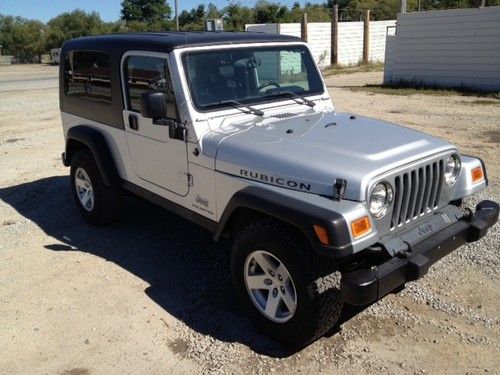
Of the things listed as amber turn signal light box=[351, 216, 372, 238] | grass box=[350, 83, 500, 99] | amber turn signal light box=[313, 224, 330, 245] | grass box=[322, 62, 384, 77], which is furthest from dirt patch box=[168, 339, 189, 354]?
grass box=[322, 62, 384, 77]

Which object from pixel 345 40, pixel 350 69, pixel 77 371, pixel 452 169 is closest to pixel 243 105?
pixel 452 169

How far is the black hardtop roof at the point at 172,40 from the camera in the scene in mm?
3939

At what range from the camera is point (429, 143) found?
3.44 meters

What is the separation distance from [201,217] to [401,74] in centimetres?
1436

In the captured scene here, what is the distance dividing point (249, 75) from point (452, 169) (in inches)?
70.8

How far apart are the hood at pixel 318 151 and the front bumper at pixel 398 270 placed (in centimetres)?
45

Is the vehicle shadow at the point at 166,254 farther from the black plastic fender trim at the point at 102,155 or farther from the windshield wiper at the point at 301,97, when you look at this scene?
the windshield wiper at the point at 301,97

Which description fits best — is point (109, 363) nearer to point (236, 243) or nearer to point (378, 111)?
point (236, 243)

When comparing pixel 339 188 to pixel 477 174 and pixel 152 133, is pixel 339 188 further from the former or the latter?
pixel 152 133

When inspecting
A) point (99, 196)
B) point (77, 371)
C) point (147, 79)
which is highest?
point (147, 79)

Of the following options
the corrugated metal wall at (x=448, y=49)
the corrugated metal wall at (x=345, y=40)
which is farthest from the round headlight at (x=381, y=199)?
the corrugated metal wall at (x=345, y=40)

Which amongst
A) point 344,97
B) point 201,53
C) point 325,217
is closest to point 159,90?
point 201,53

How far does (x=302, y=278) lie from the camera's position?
117 inches

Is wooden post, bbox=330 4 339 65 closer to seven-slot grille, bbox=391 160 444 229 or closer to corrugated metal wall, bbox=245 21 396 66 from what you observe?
corrugated metal wall, bbox=245 21 396 66
